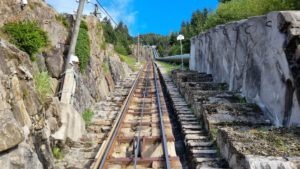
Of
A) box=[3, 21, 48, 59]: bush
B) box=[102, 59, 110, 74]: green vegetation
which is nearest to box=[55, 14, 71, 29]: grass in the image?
box=[3, 21, 48, 59]: bush

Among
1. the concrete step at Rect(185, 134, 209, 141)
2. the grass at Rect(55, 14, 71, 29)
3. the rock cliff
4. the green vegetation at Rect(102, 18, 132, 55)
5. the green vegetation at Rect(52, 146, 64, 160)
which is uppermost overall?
the green vegetation at Rect(102, 18, 132, 55)

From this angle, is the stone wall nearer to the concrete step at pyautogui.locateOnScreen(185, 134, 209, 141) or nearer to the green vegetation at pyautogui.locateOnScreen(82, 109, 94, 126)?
the concrete step at pyautogui.locateOnScreen(185, 134, 209, 141)

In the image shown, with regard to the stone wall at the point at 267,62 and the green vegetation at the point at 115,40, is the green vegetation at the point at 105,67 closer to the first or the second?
the stone wall at the point at 267,62

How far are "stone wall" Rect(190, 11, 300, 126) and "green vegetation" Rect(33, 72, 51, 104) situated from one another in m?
5.79

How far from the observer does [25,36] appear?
9523mm

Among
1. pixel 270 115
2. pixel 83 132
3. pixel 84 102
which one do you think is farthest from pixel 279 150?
pixel 84 102

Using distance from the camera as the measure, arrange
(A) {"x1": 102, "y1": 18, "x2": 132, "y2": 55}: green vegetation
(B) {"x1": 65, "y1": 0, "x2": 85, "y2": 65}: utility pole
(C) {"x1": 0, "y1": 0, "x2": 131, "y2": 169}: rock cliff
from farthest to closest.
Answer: (A) {"x1": 102, "y1": 18, "x2": 132, "y2": 55}: green vegetation, (B) {"x1": 65, "y1": 0, "x2": 85, "y2": 65}: utility pole, (C) {"x1": 0, "y1": 0, "x2": 131, "y2": 169}: rock cliff

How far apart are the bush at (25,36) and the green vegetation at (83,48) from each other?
3.35 metres

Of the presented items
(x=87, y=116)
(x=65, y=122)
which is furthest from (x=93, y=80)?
(x=65, y=122)

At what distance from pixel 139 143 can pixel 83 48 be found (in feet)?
20.4

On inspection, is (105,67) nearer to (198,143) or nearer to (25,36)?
(25,36)

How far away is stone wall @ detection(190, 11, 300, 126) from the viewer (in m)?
7.57

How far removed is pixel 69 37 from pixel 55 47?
186cm

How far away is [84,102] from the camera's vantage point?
41.0ft
